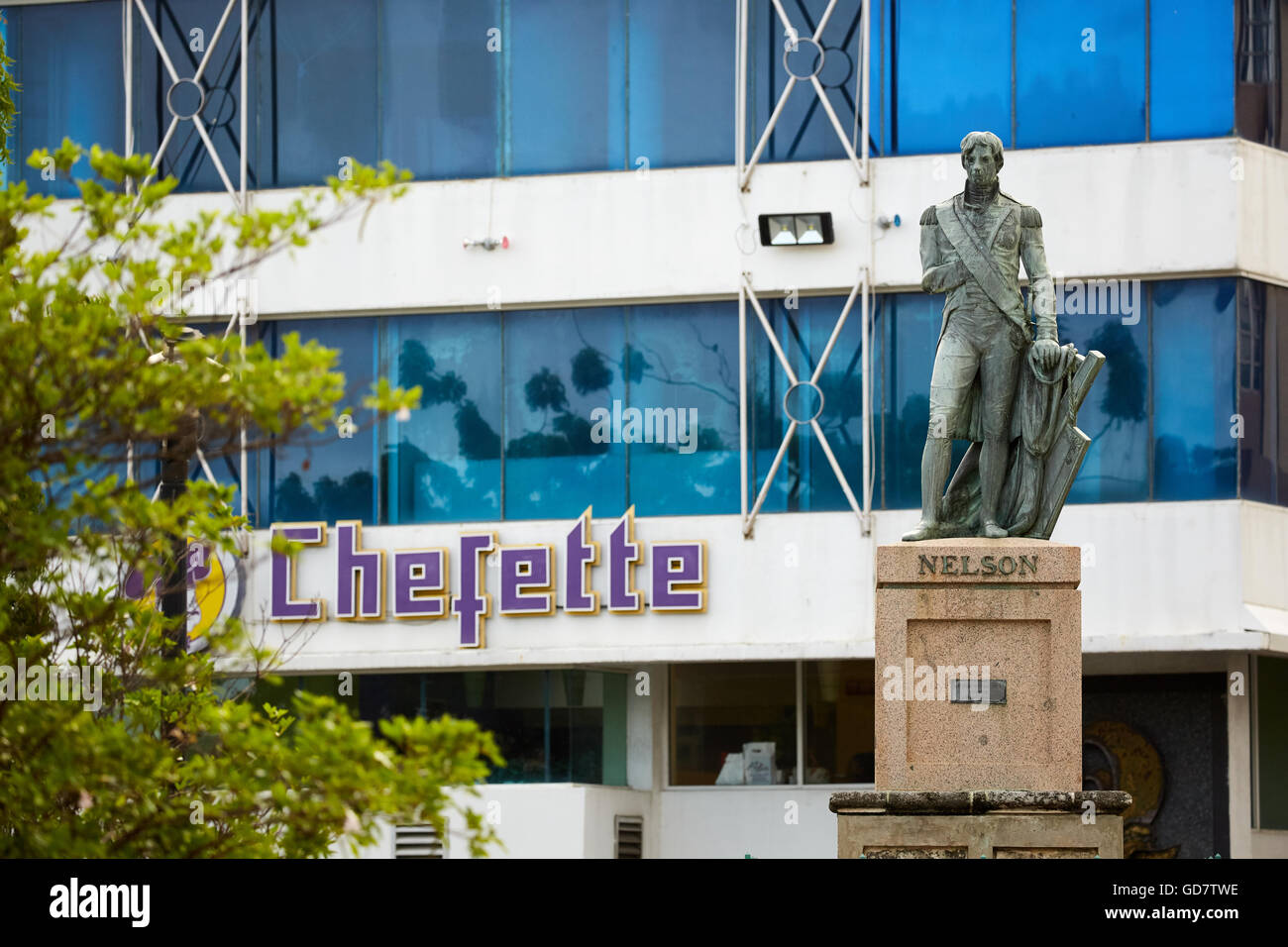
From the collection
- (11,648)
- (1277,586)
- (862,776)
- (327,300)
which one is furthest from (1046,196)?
(11,648)

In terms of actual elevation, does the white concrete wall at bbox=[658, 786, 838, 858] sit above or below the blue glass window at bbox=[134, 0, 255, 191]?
below

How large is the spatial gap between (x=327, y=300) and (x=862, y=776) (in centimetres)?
879

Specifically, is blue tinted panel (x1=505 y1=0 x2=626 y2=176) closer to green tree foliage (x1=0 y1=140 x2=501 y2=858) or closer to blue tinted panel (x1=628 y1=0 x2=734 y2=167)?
blue tinted panel (x1=628 y1=0 x2=734 y2=167)

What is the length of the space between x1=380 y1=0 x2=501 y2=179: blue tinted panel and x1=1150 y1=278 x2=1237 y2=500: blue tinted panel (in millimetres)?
8467

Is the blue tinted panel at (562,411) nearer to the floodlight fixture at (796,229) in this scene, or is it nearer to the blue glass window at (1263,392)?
the floodlight fixture at (796,229)

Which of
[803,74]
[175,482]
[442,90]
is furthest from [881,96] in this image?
[175,482]

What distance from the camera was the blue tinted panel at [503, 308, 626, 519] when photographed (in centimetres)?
2703

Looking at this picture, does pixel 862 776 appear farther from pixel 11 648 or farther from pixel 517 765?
pixel 11 648

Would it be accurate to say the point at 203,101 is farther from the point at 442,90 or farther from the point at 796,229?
the point at 796,229

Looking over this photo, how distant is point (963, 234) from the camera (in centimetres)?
1678

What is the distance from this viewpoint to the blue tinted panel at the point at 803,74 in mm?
26891

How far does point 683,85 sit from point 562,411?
4.22 meters

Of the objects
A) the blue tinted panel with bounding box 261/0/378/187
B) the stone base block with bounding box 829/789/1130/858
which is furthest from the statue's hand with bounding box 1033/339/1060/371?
the blue tinted panel with bounding box 261/0/378/187

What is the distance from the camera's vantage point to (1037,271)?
1684cm
